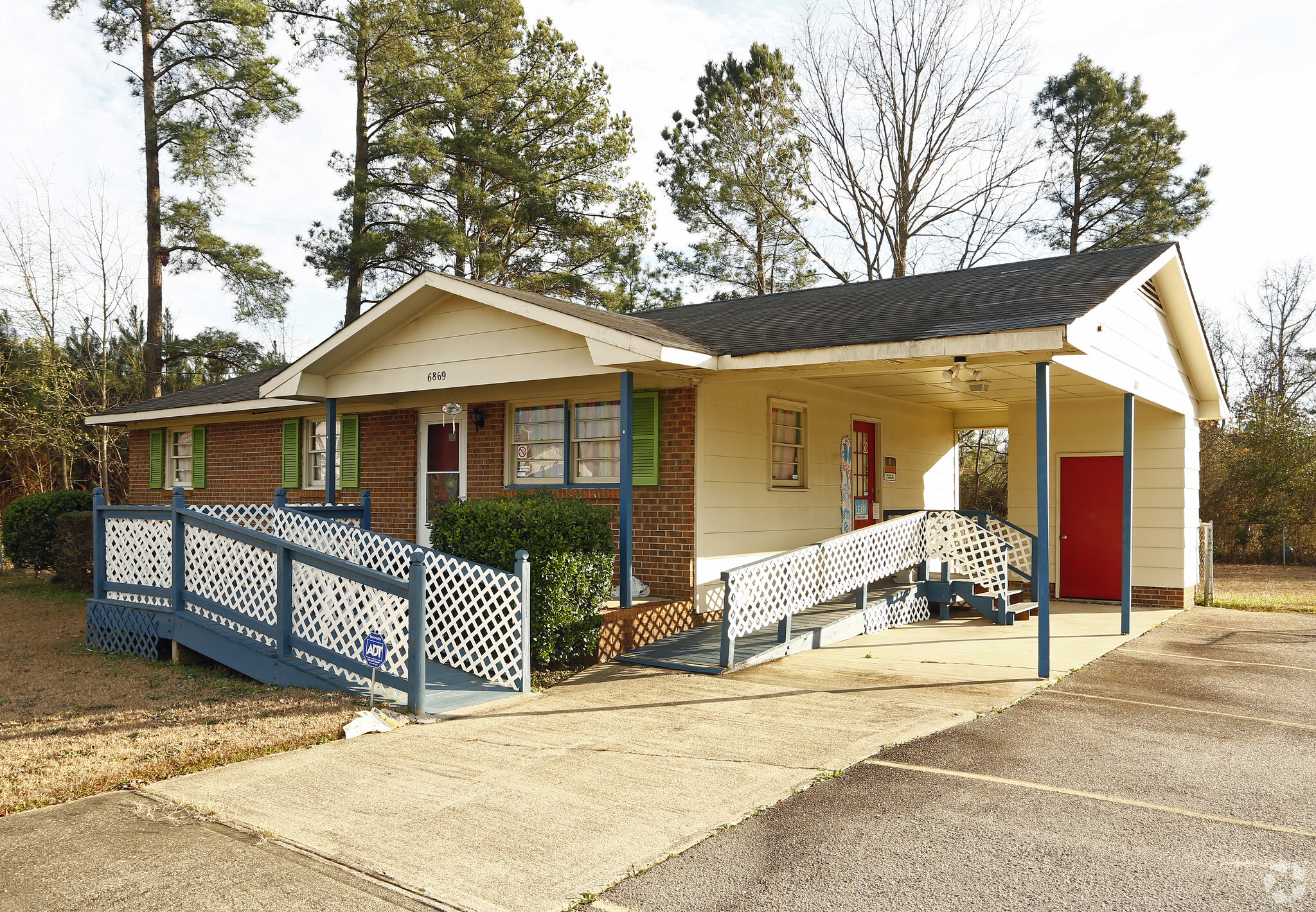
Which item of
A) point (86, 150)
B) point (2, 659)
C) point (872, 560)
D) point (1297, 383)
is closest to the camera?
point (2, 659)

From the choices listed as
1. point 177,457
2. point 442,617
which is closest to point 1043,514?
point 442,617

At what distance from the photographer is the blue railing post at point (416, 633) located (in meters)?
6.78

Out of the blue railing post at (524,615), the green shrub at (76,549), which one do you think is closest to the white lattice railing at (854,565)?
the blue railing post at (524,615)

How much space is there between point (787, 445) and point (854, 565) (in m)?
2.11

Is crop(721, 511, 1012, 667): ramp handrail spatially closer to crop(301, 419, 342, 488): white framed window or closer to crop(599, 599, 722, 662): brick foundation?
crop(599, 599, 722, 662): brick foundation

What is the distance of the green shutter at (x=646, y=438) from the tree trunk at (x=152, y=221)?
1534 centimetres

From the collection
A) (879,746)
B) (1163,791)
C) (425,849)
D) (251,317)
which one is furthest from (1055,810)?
(251,317)

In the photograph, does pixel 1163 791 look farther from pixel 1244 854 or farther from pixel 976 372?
pixel 976 372

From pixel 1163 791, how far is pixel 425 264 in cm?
2267

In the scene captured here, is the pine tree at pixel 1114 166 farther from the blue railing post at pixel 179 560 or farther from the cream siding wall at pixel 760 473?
the blue railing post at pixel 179 560

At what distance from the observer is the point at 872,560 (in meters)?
10.8

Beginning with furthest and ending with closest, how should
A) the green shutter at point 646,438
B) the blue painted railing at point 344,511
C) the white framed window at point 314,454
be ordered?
1. the white framed window at point 314,454
2. the blue painted railing at point 344,511
3. the green shutter at point 646,438

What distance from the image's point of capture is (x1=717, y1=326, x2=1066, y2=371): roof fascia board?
7.49 metres

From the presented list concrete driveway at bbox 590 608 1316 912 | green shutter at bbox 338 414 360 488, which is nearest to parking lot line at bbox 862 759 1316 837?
concrete driveway at bbox 590 608 1316 912
